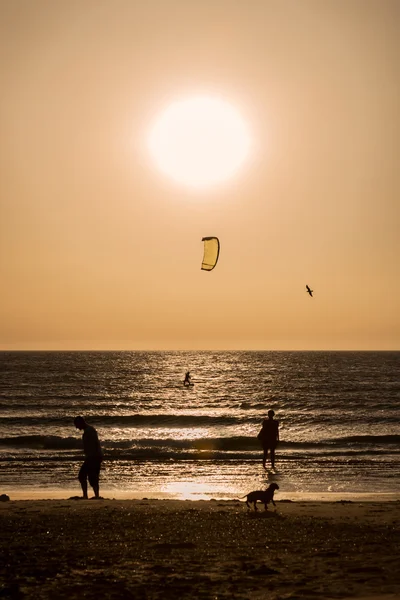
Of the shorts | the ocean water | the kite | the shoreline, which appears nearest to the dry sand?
the shorts

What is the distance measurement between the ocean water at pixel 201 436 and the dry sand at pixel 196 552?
4.44 meters

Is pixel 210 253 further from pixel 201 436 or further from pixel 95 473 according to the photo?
pixel 201 436

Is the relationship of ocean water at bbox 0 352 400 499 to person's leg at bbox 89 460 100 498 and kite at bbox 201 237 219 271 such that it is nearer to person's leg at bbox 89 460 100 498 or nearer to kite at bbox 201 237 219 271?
person's leg at bbox 89 460 100 498

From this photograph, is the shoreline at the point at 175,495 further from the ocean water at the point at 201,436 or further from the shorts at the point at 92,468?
the shorts at the point at 92,468

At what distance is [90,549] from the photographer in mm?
8906

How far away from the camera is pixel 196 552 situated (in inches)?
346

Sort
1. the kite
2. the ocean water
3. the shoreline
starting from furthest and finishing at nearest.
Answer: the ocean water, the kite, the shoreline

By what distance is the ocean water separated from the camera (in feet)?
62.4

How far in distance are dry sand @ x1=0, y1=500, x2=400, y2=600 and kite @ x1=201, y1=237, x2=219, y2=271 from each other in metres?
5.69

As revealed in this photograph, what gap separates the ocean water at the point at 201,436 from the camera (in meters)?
19.0

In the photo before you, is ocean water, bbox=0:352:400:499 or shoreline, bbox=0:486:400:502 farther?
ocean water, bbox=0:352:400:499

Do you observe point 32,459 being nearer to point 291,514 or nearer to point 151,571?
point 291,514

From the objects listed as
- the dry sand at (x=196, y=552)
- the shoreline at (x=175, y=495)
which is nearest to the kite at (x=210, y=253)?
the shoreline at (x=175, y=495)

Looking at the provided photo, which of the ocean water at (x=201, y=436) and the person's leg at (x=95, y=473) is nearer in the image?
the person's leg at (x=95, y=473)
